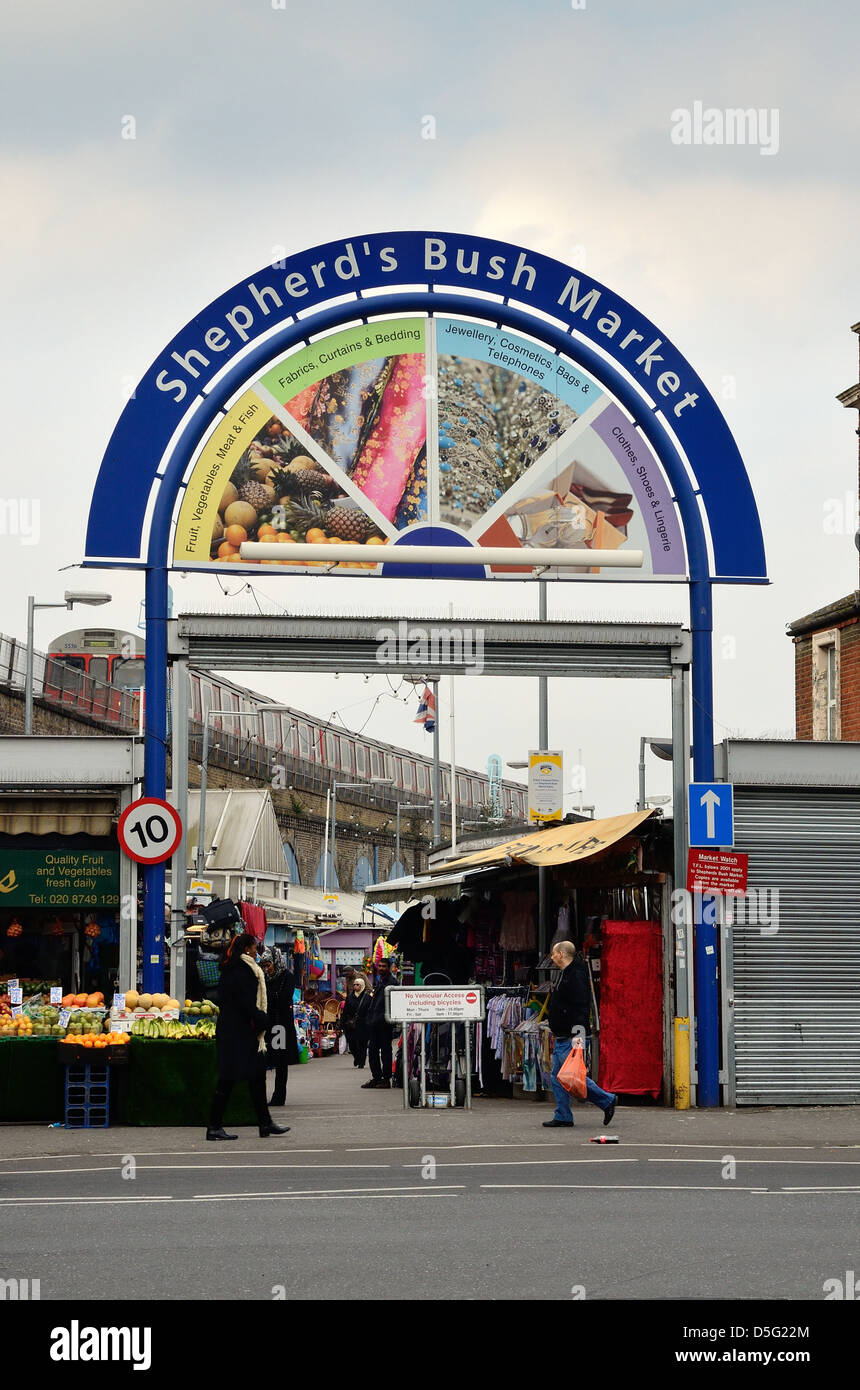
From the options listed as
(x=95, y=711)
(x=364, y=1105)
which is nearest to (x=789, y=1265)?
(x=364, y=1105)

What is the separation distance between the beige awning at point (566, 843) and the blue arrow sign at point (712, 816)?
533 mm

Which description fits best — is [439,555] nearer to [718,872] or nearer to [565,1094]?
[718,872]

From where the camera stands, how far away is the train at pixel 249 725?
5312cm

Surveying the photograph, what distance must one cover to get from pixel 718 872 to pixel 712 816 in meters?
0.63

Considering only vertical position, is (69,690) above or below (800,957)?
above

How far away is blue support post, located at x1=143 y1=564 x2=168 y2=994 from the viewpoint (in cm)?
2028

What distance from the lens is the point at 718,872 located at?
20.0m

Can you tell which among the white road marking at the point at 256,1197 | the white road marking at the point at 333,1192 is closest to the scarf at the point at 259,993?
the white road marking at the point at 333,1192

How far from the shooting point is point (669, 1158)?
14.7 m

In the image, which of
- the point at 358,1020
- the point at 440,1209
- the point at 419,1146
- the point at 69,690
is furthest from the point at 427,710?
the point at 440,1209

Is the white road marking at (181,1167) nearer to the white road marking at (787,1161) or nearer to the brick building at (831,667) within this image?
the white road marking at (787,1161)

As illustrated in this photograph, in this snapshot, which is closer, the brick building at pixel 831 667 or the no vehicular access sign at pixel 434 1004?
the no vehicular access sign at pixel 434 1004

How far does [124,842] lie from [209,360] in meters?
5.64

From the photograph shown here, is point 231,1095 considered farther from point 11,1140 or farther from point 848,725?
point 848,725
